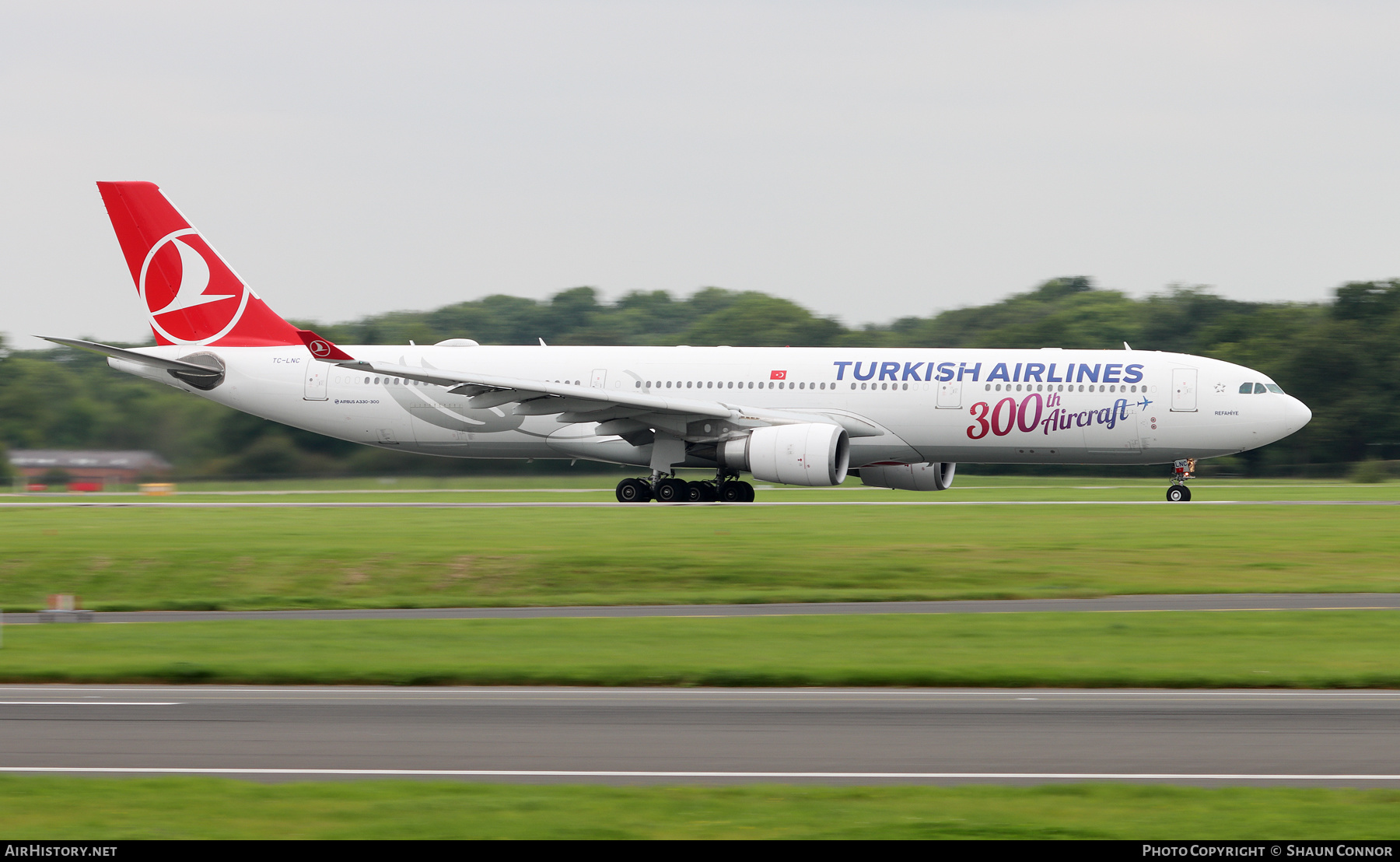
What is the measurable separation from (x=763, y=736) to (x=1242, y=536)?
59.8ft

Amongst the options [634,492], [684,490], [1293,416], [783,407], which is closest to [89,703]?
[634,492]

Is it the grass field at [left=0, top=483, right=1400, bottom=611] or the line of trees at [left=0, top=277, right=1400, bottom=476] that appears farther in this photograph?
the line of trees at [left=0, top=277, right=1400, bottom=476]

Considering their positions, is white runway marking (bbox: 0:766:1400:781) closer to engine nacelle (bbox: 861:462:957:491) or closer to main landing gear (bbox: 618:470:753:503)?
main landing gear (bbox: 618:470:753:503)

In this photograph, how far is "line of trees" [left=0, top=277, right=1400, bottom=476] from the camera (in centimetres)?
4794

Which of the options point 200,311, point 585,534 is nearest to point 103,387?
point 200,311

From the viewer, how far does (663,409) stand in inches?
1400

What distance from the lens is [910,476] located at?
39688mm

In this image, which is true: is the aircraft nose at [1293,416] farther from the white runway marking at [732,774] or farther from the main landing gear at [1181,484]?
the white runway marking at [732,774]

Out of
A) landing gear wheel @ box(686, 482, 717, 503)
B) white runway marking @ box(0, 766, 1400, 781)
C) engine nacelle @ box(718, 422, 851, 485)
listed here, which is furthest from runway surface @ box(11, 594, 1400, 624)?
landing gear wheel @ box(686, 482, 717, 503)

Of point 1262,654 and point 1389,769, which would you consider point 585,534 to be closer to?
point 1262,654

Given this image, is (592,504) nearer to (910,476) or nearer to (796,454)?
(796,454)

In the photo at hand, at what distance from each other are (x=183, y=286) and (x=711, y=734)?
1322 inches

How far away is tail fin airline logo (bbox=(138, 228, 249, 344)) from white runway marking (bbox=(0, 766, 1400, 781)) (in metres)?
32.7

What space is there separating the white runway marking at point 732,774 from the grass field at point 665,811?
314mm
